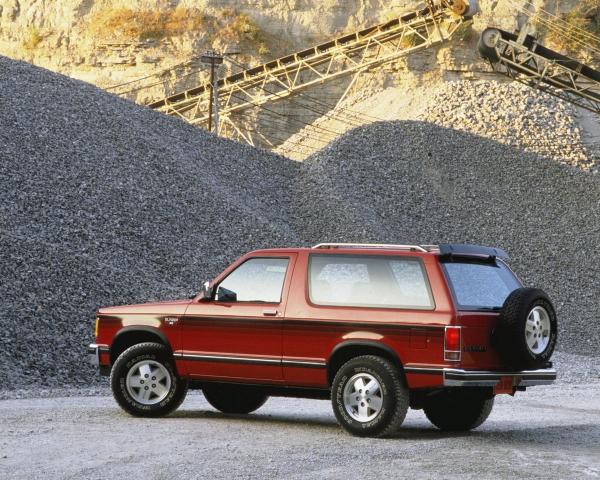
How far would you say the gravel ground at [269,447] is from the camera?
8.87 m

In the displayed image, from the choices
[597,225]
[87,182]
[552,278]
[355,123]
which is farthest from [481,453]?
[355,123]

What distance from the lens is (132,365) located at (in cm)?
1226

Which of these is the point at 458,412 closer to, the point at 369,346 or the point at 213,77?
the point at 369,346

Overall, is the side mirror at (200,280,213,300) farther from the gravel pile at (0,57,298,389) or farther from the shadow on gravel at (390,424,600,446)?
the gravel pile at (0,57,298,389)

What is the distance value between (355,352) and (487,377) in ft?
4.18

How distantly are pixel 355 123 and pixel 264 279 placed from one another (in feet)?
→ 140

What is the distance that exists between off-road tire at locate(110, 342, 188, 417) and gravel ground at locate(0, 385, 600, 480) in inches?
5.7

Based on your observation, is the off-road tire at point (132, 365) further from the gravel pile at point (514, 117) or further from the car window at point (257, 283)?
the gravel pile at point (514, 117)

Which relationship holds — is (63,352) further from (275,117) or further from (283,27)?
(283,27)

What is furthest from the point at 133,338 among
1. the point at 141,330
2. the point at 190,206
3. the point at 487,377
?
the point at 190,206

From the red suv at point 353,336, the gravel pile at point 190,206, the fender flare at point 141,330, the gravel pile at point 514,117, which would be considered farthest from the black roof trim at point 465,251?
the gravel pile at point 514,117

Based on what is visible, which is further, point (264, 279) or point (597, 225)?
point (597, 225)

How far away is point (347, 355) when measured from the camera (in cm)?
1112

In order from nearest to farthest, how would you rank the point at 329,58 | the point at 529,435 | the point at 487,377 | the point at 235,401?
the point at 487,377, the point at 529,435, the point at 235,401, the point at 329,58
